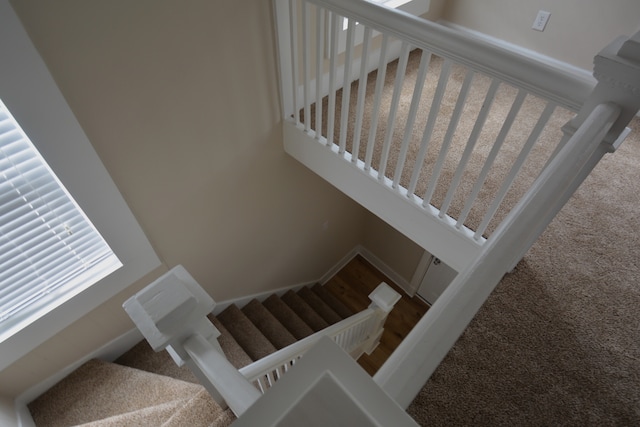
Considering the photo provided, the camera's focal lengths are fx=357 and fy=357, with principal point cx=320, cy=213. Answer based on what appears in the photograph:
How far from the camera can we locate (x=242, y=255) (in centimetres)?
269

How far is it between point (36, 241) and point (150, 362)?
122 centimetres

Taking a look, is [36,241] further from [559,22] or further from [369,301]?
[369,301]

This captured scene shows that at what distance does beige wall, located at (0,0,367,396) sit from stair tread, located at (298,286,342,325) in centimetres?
115

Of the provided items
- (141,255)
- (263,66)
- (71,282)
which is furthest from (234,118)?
(71,282)

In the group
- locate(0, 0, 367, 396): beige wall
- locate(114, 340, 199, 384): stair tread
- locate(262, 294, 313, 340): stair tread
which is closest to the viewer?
locate(0, 0, 367, 396): beige wall

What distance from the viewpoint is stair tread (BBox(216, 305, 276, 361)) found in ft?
8.92

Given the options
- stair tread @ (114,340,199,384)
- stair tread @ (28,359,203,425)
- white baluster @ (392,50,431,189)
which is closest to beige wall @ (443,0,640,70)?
white baluster @ (392,50,431,189)

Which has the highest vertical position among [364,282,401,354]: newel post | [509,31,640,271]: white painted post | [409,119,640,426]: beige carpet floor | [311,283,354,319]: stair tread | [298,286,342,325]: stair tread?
[509,31,640,271]: white painted post

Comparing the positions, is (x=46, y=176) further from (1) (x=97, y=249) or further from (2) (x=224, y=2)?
(2) (x=224, y=2)

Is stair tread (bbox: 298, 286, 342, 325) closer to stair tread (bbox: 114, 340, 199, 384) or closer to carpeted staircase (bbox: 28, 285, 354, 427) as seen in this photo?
carpeted staircase (bbox: 28, 285, 354, 427)

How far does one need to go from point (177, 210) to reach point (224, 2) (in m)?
1.05

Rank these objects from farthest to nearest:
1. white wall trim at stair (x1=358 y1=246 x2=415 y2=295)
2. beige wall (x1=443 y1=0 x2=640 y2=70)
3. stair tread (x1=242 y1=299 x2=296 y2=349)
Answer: white wall trim at stair (x1=358 y1=246 x2=415 y2=295)
stair tread (x1=242 y1=299 x2=296 y2=349)
beige wall (x1=443 y1=0 x2=640 y2=70)

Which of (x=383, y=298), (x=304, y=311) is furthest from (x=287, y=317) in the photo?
(x=383, y=298)

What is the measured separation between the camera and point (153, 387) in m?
1.98
